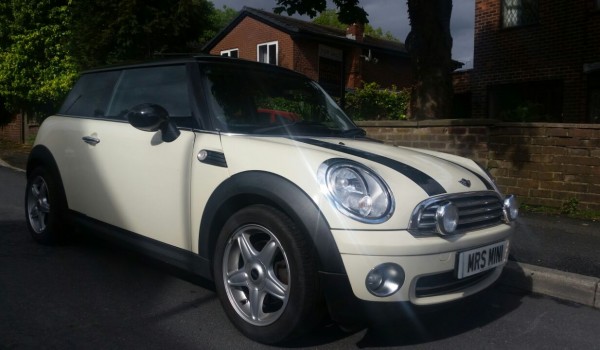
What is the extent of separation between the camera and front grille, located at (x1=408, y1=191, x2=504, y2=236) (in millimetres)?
2770

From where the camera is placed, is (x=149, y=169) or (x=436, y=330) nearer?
(x=436, y=330)

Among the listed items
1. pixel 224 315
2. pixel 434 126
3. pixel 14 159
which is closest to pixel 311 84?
pixel 224 315

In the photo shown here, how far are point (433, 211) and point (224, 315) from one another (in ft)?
5.04

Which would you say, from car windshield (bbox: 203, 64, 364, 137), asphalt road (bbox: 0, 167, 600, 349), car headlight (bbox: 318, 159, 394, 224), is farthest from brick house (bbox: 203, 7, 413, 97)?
car headlight (bbox: 318, 159, 394, 224)

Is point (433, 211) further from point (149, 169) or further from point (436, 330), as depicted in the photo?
point (149, 169)

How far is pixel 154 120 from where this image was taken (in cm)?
350

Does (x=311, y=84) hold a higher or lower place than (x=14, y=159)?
higher

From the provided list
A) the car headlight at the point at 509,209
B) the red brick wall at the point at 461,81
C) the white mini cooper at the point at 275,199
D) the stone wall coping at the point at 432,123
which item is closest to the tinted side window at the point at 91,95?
the white mini cooper at the point at 275,199

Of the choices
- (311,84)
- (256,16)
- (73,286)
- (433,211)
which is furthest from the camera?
(256,16)

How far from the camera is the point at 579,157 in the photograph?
670cm

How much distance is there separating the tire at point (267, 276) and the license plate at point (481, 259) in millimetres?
792

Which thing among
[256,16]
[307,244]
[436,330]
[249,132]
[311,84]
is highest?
[256,16]

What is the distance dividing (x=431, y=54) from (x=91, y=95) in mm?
5441

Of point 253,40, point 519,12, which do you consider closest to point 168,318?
point 519,12
